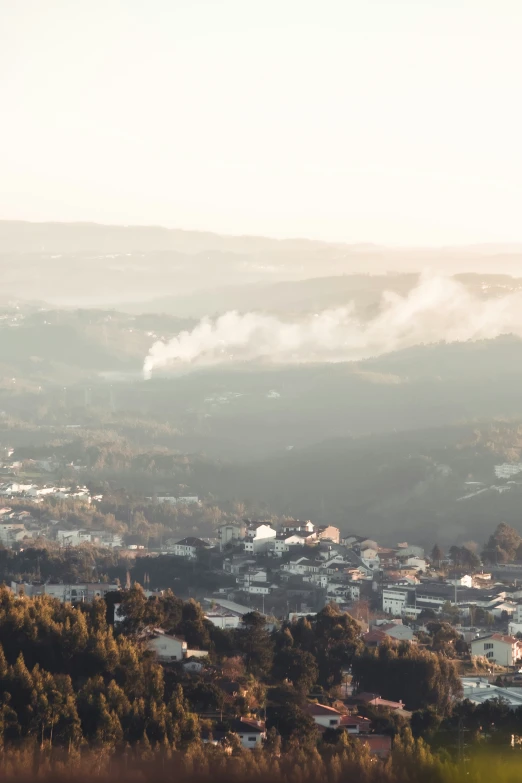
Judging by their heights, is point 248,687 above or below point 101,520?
above

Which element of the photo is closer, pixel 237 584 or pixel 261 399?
pixel 237 584

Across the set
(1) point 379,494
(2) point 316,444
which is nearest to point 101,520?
(1) point 379,494

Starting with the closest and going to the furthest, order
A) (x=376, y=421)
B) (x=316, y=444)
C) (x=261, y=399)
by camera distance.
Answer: (x=316, y=444) → (x=376, y=421) → (x=261, y=399)

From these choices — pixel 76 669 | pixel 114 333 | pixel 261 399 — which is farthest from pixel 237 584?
pixel 114 333

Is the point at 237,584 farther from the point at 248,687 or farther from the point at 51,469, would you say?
the point at 51,469

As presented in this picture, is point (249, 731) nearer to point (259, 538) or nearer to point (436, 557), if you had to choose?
point (436, 557)

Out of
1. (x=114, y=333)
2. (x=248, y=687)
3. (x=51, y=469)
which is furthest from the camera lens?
(x=114, y=333)

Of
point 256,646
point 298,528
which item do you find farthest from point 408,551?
point 256,646

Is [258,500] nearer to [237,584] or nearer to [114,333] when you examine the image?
[237,584]
